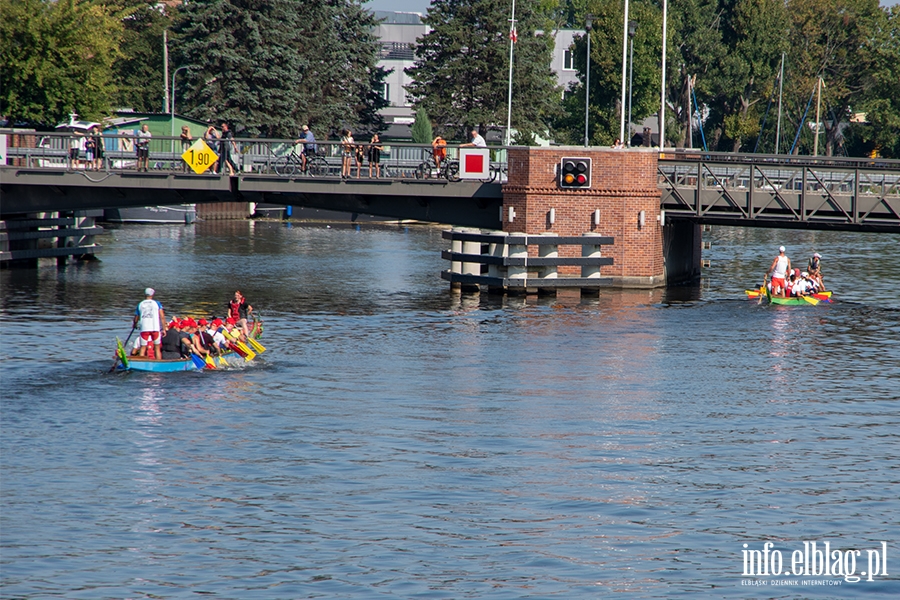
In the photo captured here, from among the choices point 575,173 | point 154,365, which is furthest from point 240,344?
point 575,173

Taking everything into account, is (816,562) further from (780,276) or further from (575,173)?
(575,173)

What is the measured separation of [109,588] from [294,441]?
23.1 ft

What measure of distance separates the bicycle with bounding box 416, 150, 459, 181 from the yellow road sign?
282 inches

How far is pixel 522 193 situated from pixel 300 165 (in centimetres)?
813

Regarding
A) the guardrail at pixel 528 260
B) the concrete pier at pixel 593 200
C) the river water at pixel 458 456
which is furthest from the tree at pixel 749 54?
the river water at pixel 458 456

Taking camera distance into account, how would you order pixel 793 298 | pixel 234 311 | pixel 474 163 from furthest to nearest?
pixel 474 163, pixel 793 298, pixel 234 311

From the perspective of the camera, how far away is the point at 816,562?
54.5 ft

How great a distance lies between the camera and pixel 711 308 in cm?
4091

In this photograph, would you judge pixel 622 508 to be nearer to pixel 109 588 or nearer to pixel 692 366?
pixel 109 588

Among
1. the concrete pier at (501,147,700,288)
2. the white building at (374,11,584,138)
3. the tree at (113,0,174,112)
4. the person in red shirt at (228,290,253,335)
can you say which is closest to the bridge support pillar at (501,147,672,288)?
the concrete pier at (501,147,700,288)

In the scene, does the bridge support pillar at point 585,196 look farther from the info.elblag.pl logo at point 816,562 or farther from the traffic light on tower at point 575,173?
the info.elblag.pl logo at point 816,562

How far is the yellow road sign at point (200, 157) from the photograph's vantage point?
4344 cm

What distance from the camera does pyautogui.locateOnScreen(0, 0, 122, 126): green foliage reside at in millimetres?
63688

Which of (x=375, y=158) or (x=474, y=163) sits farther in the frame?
(x=375, y=158)
